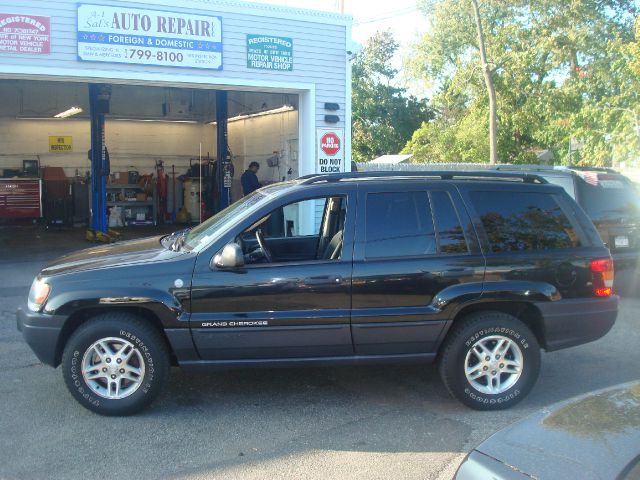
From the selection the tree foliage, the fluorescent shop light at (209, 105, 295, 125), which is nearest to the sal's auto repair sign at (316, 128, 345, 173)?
the fluorescent shop light at (209, 105, 295, 125)

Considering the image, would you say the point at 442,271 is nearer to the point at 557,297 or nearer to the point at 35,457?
the point at 557,297

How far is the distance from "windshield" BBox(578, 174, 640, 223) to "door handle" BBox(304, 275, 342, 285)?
18.7ft

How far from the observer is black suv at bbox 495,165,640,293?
9156 mm

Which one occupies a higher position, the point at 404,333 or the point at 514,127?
the point at 514,127

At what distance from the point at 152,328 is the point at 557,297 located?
3.19 metres

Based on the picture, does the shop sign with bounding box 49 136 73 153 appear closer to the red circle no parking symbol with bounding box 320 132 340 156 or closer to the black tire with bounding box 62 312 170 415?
the red circle no parking symbol with bounding box 320 132 340 156

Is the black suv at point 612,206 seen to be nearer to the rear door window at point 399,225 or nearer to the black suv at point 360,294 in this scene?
the black suv at point 360,294

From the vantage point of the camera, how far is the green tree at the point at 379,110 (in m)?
36.7

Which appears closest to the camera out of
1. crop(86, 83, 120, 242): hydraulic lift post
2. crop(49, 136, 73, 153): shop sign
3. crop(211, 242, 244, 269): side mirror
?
crop(211, 242, 244, 269): side mirror

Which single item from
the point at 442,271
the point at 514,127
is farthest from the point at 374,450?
the point at 514,127

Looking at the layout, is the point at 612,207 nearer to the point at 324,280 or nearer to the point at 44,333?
the point at 324,280

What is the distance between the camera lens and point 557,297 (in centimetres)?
519

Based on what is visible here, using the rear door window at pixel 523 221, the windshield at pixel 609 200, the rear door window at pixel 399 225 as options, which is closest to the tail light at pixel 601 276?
the rear door window at pixel 523 221

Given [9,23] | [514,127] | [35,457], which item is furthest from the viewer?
[514,127]
